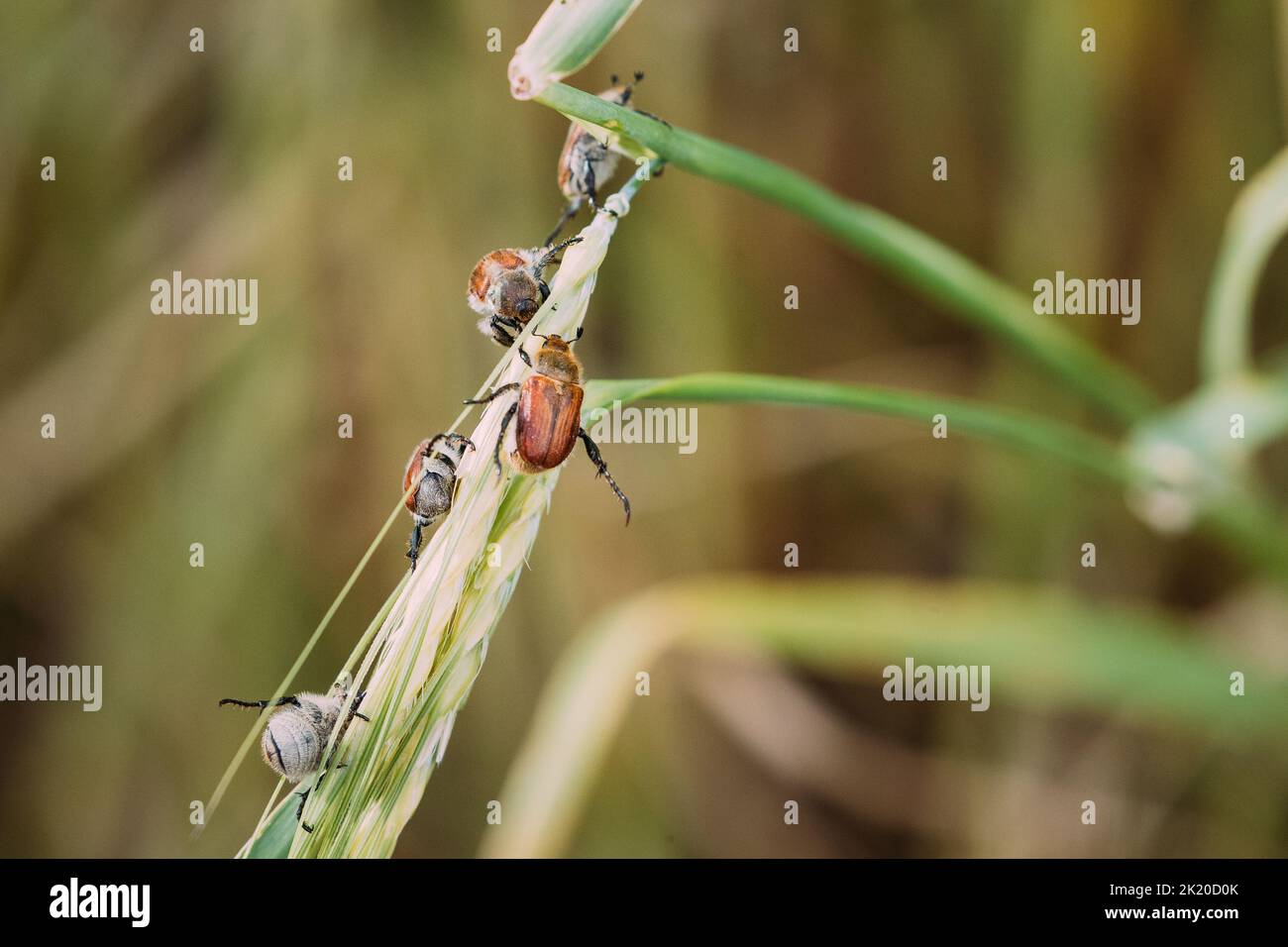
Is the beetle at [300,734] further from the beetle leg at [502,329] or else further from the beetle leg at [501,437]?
the beetle leg at [502,329]

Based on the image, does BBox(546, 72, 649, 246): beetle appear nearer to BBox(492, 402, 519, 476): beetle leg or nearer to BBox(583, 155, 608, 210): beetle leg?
BBox(583, 155, 608, 210): beetle leg

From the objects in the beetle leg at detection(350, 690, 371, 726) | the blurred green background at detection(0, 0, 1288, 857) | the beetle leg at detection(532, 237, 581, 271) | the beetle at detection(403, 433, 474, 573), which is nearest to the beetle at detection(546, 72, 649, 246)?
the beetle leg at detection(532, 237, 581, 271)

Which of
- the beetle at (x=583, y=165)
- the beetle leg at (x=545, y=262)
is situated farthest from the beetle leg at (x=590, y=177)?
the beetle leg at (x=545, y=262)

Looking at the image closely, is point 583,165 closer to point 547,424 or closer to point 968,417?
point 547,424

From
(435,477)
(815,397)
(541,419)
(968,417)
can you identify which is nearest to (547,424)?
(541,419)

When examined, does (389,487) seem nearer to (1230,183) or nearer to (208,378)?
(208,378)
